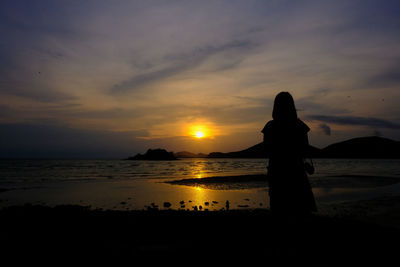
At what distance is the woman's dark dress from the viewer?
6.06m

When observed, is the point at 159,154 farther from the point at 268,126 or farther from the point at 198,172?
the point at 268,126

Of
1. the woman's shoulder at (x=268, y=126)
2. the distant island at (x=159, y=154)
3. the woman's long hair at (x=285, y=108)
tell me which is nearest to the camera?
the woman's long hair at (x=285, y=108)

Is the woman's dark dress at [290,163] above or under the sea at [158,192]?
above

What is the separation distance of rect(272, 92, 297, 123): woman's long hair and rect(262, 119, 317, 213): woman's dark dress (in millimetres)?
105

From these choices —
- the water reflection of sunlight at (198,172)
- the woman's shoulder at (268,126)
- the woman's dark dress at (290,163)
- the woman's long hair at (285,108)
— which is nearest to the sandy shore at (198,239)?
the woman's dark dress at (290,163)

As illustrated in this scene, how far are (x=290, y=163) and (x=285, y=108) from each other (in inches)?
46.7

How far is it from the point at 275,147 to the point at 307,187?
1.08 metres

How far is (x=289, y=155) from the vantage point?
6.13m

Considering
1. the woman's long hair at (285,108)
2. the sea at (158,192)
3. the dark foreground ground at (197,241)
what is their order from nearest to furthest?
the dark foreground ground at (197,241)
the woman's long hair at (285,108)
the sea at (158,192)

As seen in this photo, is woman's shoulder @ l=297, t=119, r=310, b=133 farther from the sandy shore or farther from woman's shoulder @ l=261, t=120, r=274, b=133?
the sandy shore

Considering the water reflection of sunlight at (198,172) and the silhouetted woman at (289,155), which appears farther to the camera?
the water reflection of sunlight at (198,172)

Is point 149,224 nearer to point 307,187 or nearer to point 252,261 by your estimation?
point 252,261

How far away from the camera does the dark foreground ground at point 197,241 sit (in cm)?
514

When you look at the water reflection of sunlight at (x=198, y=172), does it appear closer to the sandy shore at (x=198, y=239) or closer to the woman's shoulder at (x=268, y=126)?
the sandy shore at (x=198, y=239)
